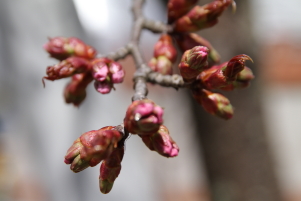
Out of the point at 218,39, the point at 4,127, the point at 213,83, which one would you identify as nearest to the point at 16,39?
the point at 4,127

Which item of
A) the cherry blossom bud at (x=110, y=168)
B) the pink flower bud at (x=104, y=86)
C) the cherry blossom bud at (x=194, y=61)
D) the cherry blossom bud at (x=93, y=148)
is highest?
the pink flower bud at (x=104, y=86)

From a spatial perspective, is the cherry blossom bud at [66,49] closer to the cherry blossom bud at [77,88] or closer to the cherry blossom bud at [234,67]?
the cherry blossom bud at [77,88]

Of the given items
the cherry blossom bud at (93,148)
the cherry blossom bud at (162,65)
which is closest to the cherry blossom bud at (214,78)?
the cherry blossom bud at (162,65)

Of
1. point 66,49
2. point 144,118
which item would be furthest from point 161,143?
point 66,49

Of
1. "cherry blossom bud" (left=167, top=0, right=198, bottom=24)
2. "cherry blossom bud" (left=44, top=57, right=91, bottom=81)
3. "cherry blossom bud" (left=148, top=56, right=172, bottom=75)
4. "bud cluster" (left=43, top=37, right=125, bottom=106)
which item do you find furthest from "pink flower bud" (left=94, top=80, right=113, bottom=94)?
"cherry blossom bud" (left=167, top=0, right=198, bottom=24)

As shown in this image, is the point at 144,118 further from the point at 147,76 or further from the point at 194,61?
the point at 147,76
